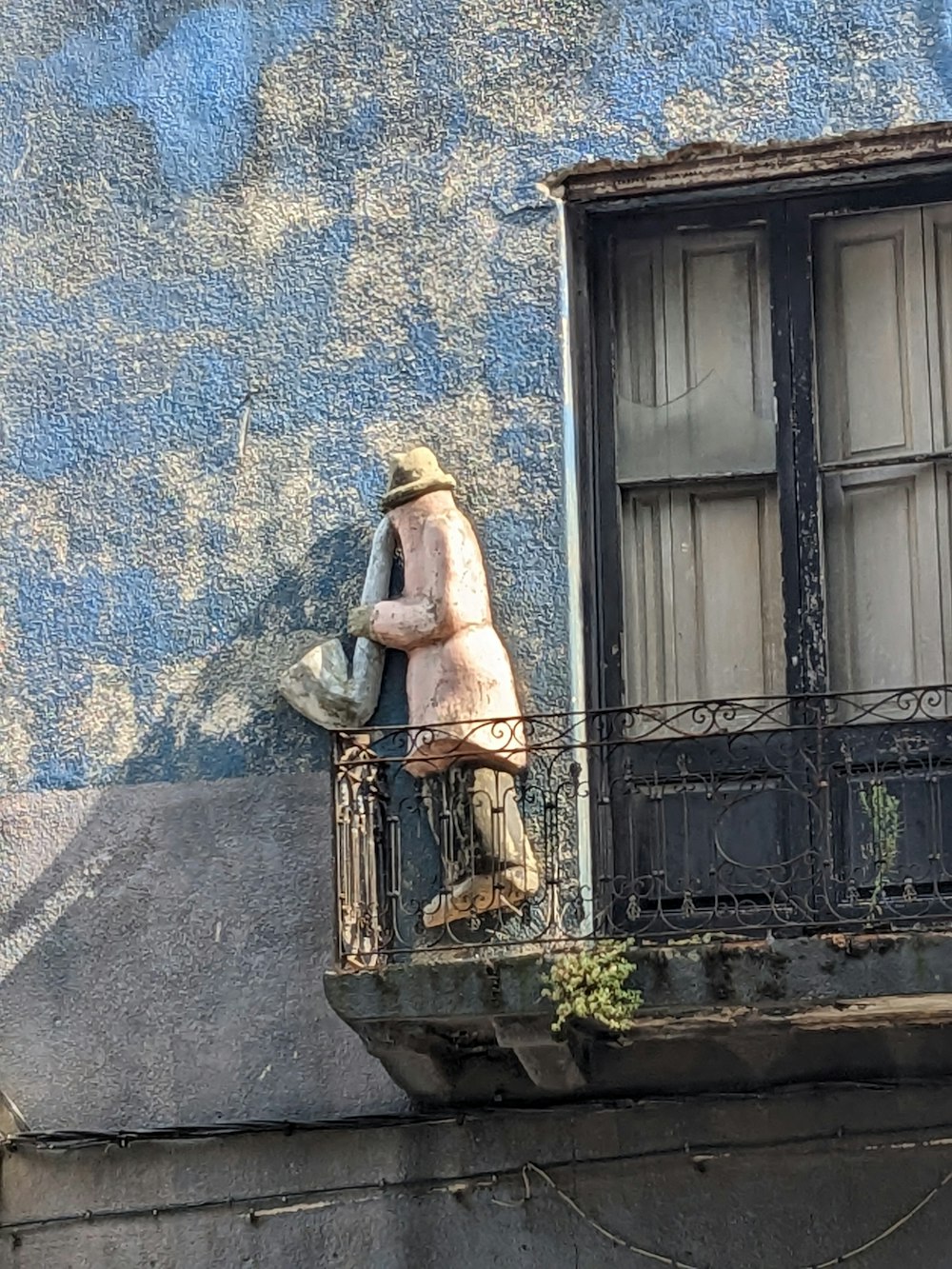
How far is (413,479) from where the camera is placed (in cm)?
962

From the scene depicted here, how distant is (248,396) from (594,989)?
2649 mm

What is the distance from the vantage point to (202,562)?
10.0 m

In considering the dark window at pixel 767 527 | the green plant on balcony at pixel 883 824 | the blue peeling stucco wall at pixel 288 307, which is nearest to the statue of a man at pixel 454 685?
the blue peeling stucco wall at pixel 288 307

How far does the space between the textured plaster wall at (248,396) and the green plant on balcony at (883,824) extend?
1098mm

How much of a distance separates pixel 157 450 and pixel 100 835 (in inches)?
54.4

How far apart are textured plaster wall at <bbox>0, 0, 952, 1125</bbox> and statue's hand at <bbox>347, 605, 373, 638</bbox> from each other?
0.77 feet

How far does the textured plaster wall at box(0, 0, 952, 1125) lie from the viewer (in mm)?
9641

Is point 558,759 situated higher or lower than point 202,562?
lower

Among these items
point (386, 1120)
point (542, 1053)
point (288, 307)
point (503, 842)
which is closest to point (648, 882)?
point (503, 842)

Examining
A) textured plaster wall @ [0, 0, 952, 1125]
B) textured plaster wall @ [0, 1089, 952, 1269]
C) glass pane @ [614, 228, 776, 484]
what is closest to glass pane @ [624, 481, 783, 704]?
glass pane @ [614, 228, 776, 484]

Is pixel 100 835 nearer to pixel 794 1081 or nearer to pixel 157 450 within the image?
pixel 157 450

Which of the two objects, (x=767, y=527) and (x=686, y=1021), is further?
(x=767, y=527)

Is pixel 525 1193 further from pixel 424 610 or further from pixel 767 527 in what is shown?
pixel 767 527

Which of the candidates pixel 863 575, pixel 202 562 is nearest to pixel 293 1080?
pixel 202 562
